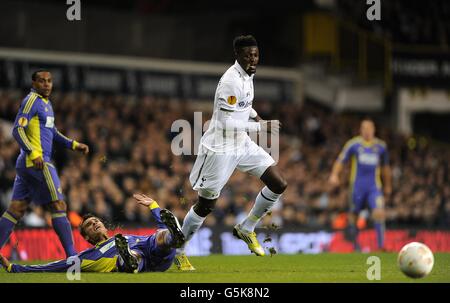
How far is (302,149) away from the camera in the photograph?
82.4ft

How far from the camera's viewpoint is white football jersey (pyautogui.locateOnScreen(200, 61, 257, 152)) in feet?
34.5

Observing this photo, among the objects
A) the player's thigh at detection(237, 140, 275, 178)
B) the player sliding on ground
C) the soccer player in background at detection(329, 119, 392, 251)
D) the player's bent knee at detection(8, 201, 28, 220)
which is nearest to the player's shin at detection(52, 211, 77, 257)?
the player's bent knee at detection(8, 201, 28, 220)

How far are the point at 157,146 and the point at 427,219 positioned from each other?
701cm

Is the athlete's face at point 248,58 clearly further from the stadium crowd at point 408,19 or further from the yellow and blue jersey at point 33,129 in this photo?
the stadium crowd at point 408,19

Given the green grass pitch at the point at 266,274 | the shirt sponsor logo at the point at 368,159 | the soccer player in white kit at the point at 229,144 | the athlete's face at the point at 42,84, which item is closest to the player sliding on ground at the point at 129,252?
the green grass pitch at the point at 266,274

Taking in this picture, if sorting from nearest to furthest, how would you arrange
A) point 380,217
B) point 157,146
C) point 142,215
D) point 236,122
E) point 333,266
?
point 236,122 → point 333,266 → point 380,217 → point 142,215 → point 157,146

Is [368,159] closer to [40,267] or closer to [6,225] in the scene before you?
[6,225]

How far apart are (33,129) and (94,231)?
186cm

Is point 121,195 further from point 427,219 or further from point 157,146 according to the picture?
point 427,219

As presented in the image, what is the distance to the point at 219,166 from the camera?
10688 millimetres

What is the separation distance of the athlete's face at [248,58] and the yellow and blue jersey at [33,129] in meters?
2.62

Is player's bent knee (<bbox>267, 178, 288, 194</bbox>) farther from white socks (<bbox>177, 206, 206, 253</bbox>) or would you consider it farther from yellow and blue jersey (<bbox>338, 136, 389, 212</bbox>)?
yellow and blue jersey (<bbox>338, 136, 389, 212</bbox>)

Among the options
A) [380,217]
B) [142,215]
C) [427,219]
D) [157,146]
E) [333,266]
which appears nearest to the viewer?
[333,266]
